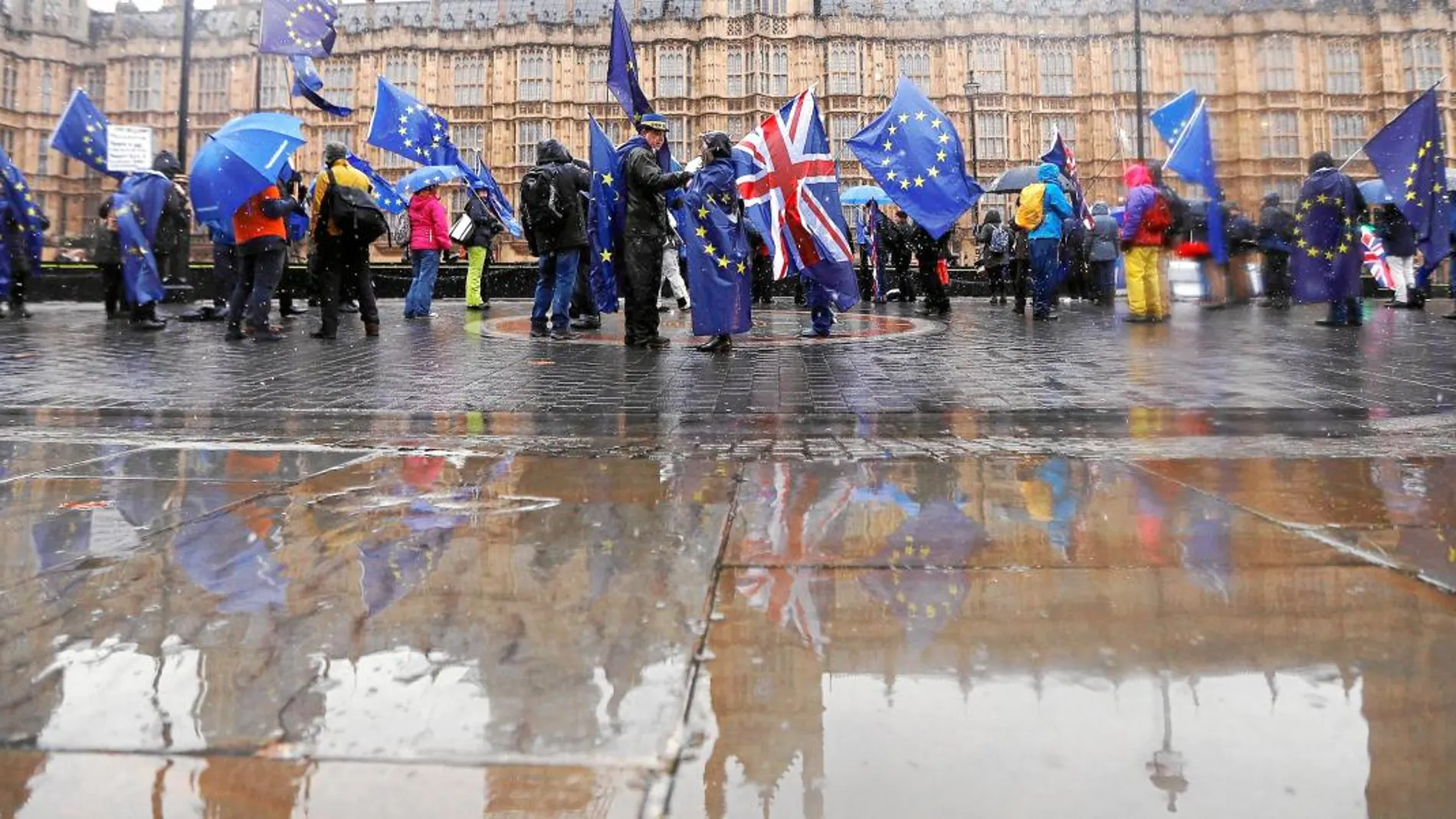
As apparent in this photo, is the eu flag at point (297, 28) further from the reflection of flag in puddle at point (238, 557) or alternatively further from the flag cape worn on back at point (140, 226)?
the reflection of flag in puddle at point (238, 557)

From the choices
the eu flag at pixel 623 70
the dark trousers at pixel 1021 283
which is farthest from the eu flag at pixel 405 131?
the dark trousers at pixel 1021 283

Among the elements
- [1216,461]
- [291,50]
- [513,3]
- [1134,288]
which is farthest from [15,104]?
[1216,461]

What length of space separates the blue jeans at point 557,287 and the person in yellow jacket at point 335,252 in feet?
4.53

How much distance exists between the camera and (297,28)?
1139 centimetres

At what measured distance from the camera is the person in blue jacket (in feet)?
33.0

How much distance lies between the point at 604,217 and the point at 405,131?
5.61 metres

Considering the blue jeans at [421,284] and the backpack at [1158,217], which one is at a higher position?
the backpack at [1158,217]

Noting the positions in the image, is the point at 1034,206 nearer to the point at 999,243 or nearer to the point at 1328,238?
the point at 1328,238

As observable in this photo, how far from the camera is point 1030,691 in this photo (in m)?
1.16

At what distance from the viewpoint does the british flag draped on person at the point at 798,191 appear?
781 cm

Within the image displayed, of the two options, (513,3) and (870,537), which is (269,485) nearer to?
(870,537)

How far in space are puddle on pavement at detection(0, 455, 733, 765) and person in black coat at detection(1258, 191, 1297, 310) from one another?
13.3 metres

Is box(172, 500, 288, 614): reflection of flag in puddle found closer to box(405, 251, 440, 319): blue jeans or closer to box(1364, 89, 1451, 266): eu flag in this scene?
box(405, 251, 440, 319): blue jeans

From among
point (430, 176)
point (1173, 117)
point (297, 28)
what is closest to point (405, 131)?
point (430, 176)
